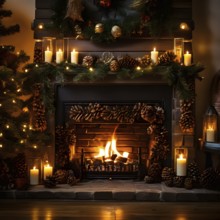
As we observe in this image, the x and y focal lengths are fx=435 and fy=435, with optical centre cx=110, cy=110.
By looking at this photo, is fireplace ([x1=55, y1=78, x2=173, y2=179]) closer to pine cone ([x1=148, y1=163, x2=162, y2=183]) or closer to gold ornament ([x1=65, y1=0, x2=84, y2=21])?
pine cone ([x1=148, y1=163, x2=162, y2=183])

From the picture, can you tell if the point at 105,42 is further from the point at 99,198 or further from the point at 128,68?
the point at 99,198

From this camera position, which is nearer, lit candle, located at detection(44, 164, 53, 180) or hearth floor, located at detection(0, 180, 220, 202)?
hearth floor, located at detection(0, 180, 220, 202)

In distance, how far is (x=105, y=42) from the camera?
433 cm

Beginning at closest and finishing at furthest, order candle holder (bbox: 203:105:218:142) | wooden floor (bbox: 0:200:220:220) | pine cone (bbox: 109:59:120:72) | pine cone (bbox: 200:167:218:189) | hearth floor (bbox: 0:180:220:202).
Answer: wooden floor (bbox: 0:200:220:220) < hearth floor (bbox: 0:180:220:202) < pine cone (bbox: 200:167:218:189) < pine cone (bbox: 109:59:120:72) < candle holder (bbox: 203:105:218:142)

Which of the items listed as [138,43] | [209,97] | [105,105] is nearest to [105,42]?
[138,43]

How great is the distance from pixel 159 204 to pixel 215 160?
1.07 metres

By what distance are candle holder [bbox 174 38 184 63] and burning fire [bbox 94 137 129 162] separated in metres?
1.08

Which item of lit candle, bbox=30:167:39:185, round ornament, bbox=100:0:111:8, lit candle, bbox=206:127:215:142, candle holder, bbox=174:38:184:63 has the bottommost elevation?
lit candle, bbox=30:167:39:185

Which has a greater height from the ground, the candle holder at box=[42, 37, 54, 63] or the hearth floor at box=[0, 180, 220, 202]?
the candle holder at box=[42, 37, 54, 63]

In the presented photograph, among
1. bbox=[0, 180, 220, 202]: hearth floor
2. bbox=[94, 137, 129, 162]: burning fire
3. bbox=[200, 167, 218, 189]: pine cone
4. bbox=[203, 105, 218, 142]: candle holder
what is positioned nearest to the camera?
bbox=[0, 180, 220, 202]: hearth floor

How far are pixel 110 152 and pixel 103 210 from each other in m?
1.12

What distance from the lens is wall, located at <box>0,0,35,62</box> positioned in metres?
4.60

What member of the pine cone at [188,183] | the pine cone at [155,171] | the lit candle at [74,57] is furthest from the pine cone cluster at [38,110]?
the pine cone at [188,183]

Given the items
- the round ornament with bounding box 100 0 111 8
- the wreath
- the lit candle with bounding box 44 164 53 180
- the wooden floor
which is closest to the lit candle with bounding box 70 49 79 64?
the wreath
